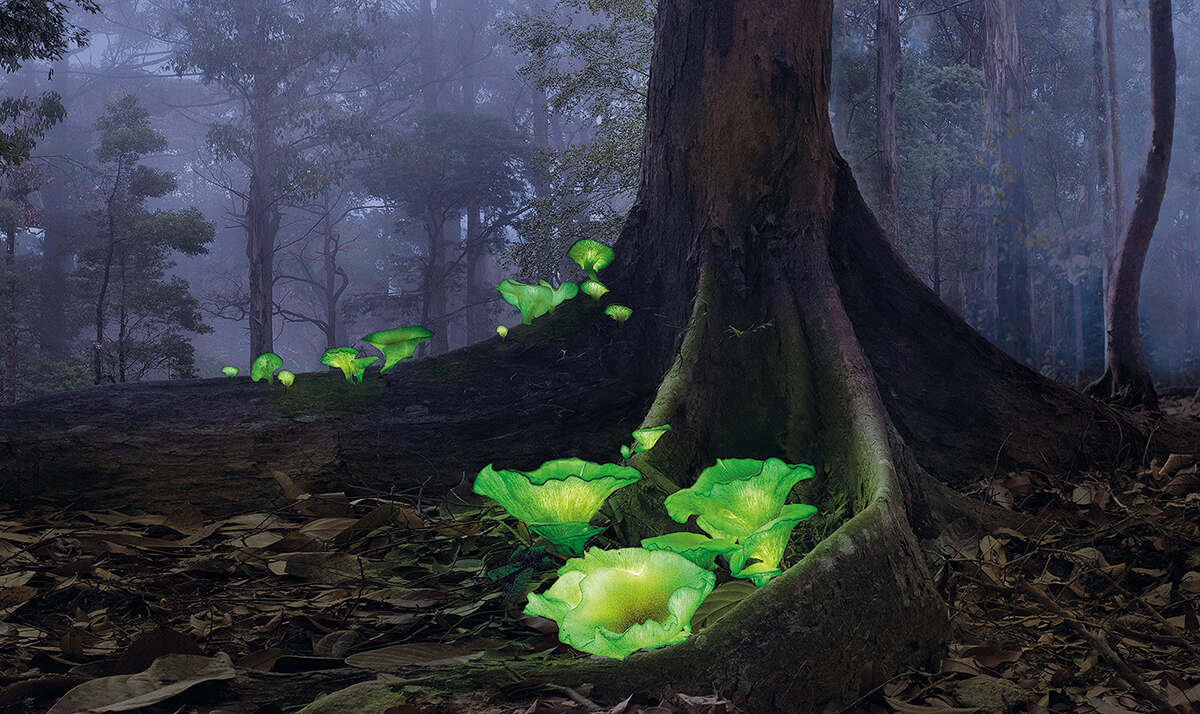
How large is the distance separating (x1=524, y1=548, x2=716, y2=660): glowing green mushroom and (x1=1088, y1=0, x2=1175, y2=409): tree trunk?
5083 mm

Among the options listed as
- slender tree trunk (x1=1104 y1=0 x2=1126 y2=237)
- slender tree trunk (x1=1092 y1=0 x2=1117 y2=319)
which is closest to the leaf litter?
slender tree trunk (x1=1104 y1=0 x2=1126 y2=237)

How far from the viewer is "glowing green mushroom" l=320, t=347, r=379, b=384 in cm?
243

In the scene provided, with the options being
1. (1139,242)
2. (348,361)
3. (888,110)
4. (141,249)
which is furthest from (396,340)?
(141,249)

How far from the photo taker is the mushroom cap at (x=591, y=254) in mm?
2684

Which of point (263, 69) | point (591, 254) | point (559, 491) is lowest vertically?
point (559, 491)

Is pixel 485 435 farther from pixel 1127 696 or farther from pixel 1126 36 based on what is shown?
pixel 1126 36

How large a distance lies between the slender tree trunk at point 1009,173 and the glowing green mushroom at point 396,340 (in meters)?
10.9

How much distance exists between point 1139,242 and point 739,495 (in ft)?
17.7

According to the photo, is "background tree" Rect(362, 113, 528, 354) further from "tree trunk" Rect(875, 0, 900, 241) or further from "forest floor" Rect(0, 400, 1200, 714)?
"forest floor" Rect(0, 400, 1200, 714)

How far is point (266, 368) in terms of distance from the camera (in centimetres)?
260

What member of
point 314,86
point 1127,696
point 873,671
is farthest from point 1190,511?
point 314,86

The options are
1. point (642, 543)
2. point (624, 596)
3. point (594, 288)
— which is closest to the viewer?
point (624, 596)

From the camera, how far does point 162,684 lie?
1083 millimetres

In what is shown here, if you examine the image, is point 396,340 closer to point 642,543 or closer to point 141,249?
point 642,543
